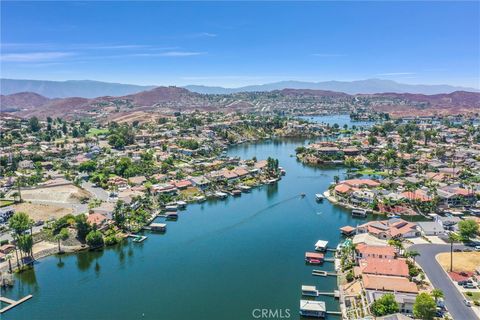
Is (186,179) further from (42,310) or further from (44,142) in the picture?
(44,142)

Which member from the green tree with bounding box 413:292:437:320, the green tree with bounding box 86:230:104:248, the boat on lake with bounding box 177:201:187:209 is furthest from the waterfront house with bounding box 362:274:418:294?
the boat on lake with bounding box 177:201:187:209

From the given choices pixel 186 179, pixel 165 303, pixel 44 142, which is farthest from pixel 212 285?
pixel 44 142

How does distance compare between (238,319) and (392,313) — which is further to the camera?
(238,319)

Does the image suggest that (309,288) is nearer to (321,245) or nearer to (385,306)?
(385,306)

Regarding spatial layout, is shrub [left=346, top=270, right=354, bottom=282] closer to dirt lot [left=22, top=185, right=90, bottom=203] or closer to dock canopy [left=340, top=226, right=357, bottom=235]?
dock canopy [left=340, top=226, right=357, bottom=235]

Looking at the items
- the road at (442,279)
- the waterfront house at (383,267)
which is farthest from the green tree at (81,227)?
the road at (442,279)

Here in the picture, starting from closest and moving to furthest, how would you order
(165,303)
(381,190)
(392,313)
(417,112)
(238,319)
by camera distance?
(392,313) < (238,319) < (165,303) < (381,190) < (417,112)

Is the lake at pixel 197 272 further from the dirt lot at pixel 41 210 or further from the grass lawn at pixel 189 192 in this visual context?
the dirt lot at pixel 41 210
